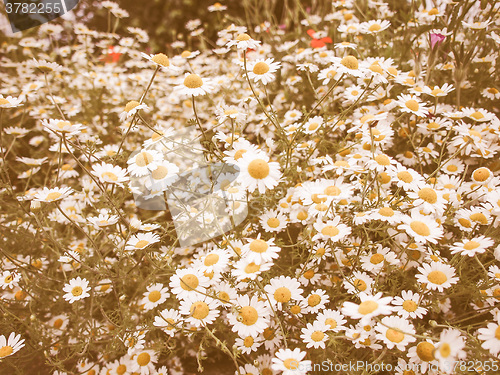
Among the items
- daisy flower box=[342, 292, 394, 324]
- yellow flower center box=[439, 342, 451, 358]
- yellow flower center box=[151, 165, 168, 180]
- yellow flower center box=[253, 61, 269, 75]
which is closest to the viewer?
yellow flower center box=[439, 342, 451, 358]

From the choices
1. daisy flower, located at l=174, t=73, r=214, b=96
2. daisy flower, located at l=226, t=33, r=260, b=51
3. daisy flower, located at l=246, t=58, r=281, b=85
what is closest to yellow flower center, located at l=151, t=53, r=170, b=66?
daisy flower, located at l=174, t=73, r=214, b=96

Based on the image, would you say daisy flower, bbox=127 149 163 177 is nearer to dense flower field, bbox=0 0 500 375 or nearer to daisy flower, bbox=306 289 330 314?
dense flower field, bbox=0 0 500 375

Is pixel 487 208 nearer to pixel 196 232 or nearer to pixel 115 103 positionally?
pixel 196 232

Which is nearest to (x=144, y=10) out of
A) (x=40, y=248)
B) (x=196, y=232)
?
(x=40, y=248)

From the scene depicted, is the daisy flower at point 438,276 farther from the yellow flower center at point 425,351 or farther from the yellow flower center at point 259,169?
the yellow flower center at point 259,169

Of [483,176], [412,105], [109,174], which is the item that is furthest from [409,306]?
[109,174]

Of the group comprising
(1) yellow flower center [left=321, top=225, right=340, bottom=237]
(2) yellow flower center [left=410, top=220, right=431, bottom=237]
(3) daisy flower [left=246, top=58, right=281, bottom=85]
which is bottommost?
(1) yellow flower center [left=321, top=225, right=340, bottom=237]
